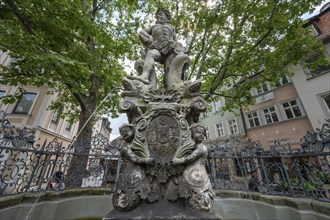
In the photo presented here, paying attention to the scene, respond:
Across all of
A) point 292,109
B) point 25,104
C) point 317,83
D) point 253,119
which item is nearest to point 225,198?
point 317,83

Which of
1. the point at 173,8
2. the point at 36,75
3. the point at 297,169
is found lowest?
the point at 297,169

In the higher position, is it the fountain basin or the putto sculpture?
the putto sculpture

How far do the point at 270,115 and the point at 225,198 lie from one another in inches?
550

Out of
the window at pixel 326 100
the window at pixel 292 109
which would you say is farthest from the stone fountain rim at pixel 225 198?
the window at pixel 292 109

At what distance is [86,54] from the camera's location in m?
5.84

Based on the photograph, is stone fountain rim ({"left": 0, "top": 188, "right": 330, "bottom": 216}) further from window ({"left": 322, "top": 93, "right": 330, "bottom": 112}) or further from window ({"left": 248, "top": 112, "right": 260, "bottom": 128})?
window ({"left": 248, "top": 112, "right": 260, "bottom": 128})

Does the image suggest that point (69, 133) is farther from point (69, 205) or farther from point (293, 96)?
point (293, 96)

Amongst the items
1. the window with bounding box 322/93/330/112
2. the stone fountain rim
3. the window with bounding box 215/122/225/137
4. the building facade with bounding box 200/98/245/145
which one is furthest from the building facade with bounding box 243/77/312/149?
the stone fountain rim

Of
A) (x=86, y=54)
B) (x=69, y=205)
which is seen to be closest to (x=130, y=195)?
(x=69, y=205)

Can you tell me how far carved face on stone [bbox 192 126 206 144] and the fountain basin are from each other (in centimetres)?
231

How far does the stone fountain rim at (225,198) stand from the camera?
257 cm

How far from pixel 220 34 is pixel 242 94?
3.38 m

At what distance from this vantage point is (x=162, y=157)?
2.14m

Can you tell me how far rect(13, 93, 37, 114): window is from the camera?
43.5 feet
